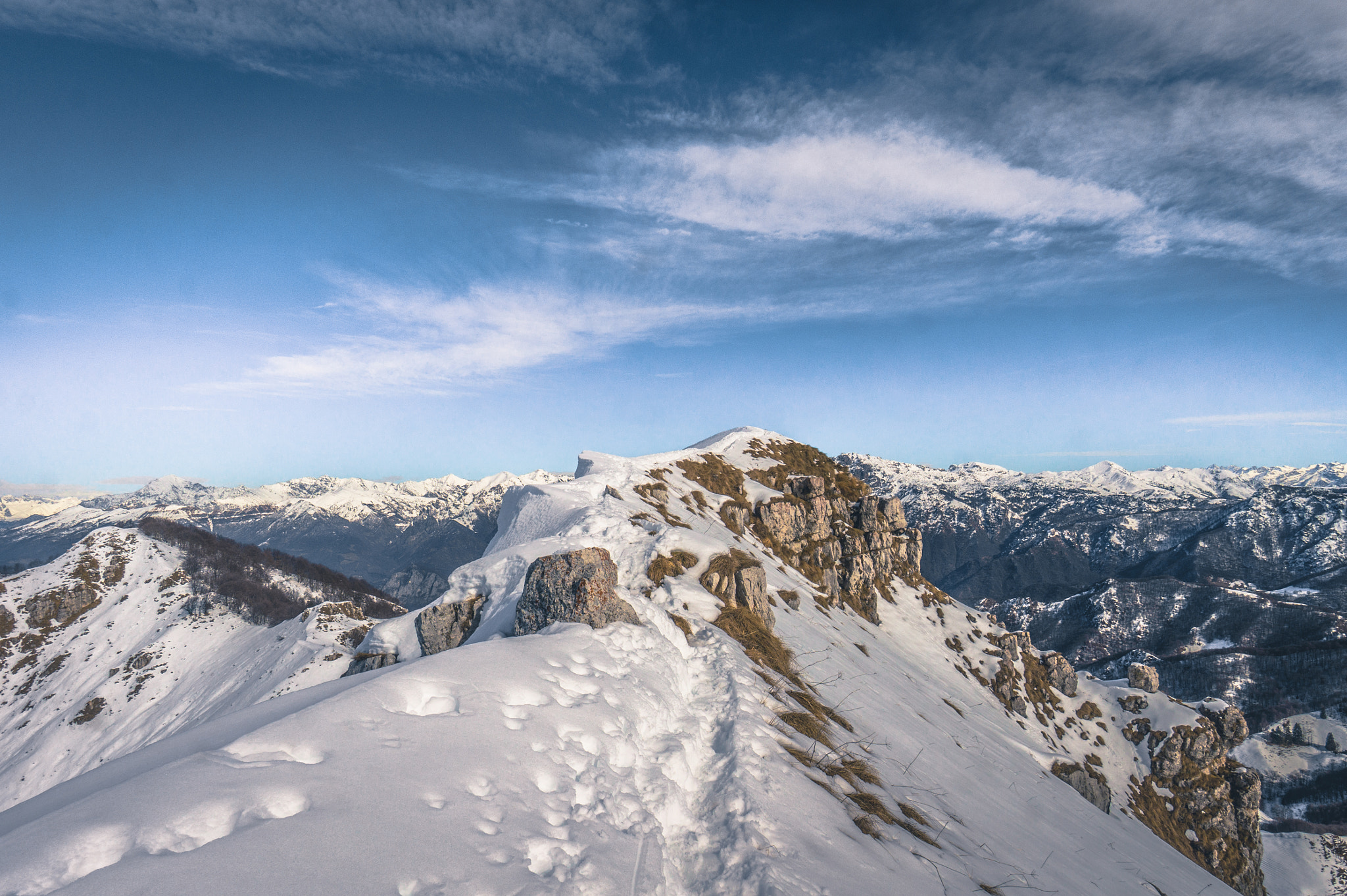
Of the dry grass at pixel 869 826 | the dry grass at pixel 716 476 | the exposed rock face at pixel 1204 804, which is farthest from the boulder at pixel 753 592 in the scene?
the exposed rock face at pixel 1204 804

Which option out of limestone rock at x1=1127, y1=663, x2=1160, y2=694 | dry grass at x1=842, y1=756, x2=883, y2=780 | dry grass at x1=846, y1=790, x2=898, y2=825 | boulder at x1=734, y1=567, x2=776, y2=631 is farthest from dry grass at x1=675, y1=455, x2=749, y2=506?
limestone rock at x1=1127, y1=663, x2=1160, y2=694

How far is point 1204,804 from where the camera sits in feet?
220

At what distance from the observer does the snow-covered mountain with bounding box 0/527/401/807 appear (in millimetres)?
84250

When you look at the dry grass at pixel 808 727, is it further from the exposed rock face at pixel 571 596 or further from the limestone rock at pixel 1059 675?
the limestone rock at pixel 1059 675

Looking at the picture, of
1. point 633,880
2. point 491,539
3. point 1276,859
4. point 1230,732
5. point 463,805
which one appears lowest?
point 1276,859

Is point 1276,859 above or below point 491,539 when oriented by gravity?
below

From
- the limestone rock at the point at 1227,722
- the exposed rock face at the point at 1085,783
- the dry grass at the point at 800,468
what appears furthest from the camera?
the limestone rock at the point at 1227,722

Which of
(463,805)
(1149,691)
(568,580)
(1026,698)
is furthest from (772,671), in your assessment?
(1149,691)

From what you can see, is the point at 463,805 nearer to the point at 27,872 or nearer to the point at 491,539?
the point at 27,872

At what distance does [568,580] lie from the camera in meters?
16.9

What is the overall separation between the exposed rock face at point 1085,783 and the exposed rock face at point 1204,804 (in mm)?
15739

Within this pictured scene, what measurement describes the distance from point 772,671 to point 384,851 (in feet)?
43.6

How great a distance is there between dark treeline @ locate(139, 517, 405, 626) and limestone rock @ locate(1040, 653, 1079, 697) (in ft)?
494

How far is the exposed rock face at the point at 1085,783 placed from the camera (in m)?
46.0
